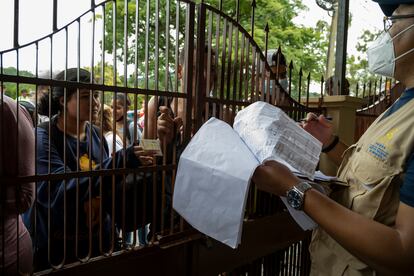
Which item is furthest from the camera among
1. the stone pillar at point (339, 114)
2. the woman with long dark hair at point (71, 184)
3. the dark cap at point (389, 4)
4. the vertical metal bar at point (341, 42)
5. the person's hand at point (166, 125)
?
the vertical metal bar at point (341, 42)

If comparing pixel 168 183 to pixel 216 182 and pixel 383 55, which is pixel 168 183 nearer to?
pixel 216 182

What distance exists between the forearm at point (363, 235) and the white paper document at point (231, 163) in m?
0.12

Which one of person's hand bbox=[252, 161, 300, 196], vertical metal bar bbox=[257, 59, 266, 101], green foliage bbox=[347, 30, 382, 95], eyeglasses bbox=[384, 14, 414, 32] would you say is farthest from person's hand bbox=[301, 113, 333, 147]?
green foliage bbox=[347, 30, 382, 95]

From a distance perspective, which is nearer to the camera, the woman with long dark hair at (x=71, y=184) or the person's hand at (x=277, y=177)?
the person's hand at (x=277, y=177)

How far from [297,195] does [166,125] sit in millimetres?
934

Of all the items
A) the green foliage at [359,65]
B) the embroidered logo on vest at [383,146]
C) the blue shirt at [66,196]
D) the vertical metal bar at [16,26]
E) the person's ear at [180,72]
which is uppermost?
the green foliage at [359,65]

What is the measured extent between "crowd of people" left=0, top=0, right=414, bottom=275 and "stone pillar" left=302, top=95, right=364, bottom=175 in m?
1.27

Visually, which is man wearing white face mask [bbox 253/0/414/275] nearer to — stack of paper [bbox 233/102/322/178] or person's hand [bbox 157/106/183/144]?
stack of paper [bbox 233/102/322/178]

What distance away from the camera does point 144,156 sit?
180 centimetres

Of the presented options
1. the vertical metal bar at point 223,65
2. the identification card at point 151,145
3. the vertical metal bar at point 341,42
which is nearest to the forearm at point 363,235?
the identification card at point 151,145

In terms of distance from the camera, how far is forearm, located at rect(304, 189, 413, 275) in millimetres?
1034

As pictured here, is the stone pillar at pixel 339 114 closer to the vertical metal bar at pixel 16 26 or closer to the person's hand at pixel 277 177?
the person's hand at pixel 277 177

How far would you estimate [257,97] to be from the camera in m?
2.46

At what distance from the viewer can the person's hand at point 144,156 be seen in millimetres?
1771
